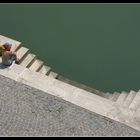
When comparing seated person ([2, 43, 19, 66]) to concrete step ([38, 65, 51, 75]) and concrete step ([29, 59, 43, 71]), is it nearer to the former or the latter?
concrete step ([29, 59, 43, 71])

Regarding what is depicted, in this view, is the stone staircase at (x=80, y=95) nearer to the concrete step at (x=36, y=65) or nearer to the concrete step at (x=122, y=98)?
the concrete step at (x=122, y=98)

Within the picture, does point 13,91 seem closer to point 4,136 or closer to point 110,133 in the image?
point 4,136

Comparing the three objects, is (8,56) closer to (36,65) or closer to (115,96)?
(36,65)

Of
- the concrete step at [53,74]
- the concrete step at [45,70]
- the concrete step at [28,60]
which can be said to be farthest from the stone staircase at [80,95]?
the concrete step at [53,74]

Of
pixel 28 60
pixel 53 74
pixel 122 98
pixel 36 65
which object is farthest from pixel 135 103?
pixel 28 60

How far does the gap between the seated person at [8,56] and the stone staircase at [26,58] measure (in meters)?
0.36

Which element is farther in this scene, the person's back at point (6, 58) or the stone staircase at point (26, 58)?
the stone staircase at point (26, 58)

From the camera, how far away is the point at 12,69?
1081 cm

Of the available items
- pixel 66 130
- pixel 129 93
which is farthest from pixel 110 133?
pixel 129 93

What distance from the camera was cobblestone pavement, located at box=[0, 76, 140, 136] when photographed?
9.59m

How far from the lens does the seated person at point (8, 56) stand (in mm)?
10664

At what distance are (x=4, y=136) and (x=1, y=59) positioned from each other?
230 centimetres

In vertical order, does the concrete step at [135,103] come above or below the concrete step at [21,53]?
above

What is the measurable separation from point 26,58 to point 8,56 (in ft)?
3.03
